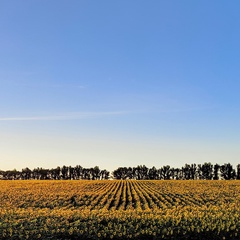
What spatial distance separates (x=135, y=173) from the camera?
174 metres

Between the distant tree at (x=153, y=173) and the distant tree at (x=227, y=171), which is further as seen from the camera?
the distant tree at (x=153, y=173)

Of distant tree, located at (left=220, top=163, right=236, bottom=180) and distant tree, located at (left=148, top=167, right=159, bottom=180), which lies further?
distant tree, located at (left=148, top=167, right=159, bottom=180)

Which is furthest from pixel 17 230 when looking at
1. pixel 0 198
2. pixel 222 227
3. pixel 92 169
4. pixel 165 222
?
pixel 92 169

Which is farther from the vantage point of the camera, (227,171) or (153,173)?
(153,173)

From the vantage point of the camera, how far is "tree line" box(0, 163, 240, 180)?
151 m

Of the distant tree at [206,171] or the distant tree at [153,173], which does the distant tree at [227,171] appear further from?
the distant tree at [153,173]

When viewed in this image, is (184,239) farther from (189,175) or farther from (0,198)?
(189,175)

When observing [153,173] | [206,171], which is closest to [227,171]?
[206,171]

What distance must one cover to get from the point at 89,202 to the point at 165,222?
20.1 meters

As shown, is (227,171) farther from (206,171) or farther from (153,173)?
(153,173)

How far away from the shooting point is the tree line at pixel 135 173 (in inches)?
5960

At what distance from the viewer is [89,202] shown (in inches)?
1448

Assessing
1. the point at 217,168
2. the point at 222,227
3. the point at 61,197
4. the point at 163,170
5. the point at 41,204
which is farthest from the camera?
the point at 163,170

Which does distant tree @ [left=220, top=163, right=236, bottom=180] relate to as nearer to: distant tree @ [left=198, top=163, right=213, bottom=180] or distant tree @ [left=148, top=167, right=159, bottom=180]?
distant tree @ [left=198, top=163, right=213, bottom=180]
